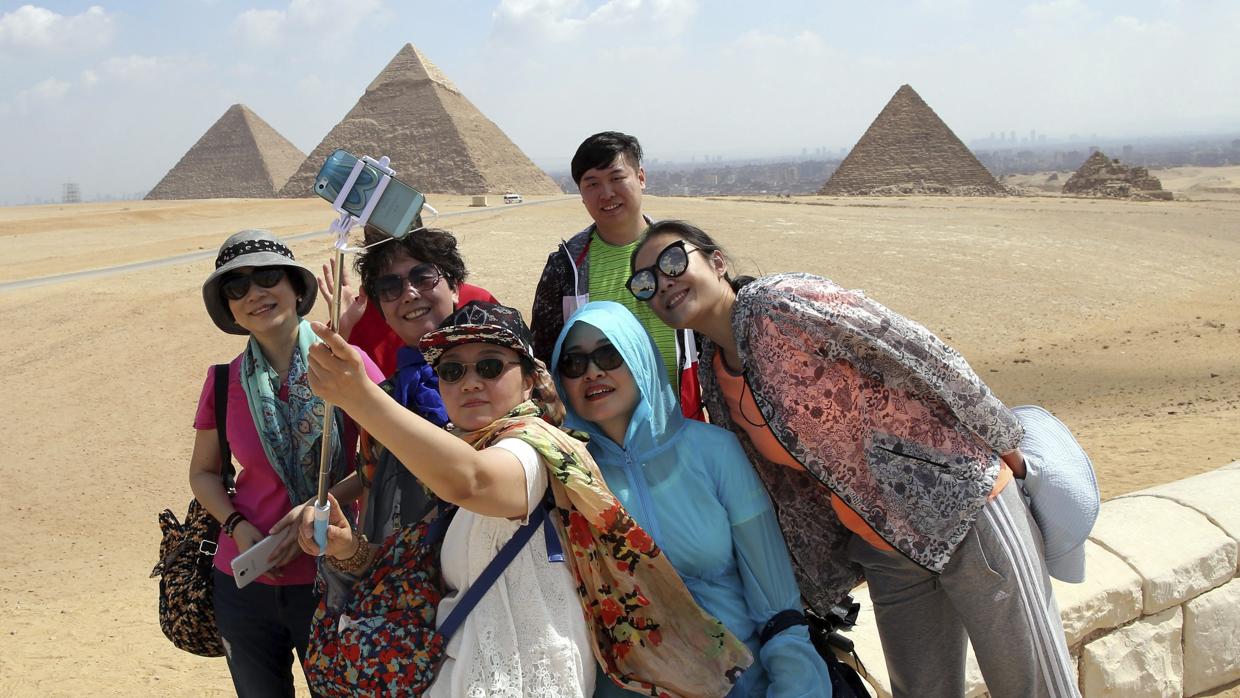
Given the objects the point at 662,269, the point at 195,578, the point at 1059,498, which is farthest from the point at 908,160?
the point at 195,578

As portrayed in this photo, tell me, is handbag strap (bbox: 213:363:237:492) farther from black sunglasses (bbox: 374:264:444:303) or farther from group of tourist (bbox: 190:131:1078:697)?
black sunglasses (bbox: 374:264:444:303)

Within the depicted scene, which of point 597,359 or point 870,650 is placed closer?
point 597,359

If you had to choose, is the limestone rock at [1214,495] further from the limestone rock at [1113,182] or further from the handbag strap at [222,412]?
the limestone rock at [1113,182]

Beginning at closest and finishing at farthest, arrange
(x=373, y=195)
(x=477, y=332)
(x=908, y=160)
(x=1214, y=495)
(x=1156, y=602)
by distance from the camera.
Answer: (x=373, y=195) < (x=477, y=332) < (x=1156, y=602) < (x=1214, y=495) < (x=908, y=160)

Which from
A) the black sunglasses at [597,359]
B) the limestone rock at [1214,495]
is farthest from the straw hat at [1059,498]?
the limestone rock at [1214,495]

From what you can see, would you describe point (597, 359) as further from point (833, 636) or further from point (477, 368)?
point (833, 636)

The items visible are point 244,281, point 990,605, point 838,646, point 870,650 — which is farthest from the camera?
point 870,650

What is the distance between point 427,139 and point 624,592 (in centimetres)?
8911

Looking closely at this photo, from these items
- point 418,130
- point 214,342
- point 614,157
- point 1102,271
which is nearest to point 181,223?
point 214,342

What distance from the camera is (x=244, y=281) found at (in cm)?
249

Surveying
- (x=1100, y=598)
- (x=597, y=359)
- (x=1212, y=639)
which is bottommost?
(x=1212, y=639)

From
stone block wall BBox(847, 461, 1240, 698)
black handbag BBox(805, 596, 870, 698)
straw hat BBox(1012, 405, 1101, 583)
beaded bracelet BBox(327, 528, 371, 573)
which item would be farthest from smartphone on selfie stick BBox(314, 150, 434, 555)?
stone block wall BBox(847, 461, 1240, 698)

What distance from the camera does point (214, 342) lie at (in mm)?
10414

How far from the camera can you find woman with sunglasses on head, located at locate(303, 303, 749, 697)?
1.67 m
